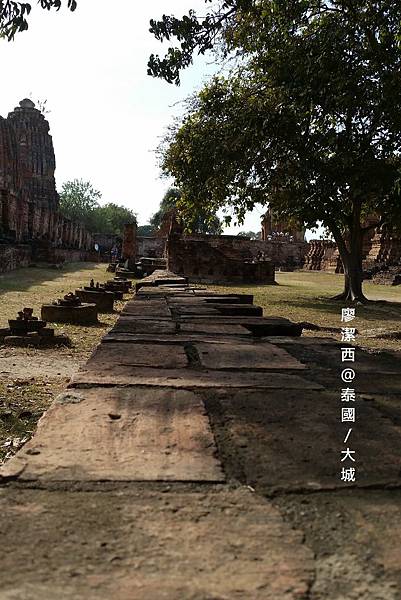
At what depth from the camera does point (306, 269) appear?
118ft

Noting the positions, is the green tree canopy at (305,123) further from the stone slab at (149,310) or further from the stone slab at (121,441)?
the stone slab at (121,441)

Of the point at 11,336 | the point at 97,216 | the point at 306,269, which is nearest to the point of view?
the point at 11,336

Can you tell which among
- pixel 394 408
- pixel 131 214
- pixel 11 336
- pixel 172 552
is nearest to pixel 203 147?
pixel 11 336

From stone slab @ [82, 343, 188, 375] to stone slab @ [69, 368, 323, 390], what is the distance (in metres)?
0.02

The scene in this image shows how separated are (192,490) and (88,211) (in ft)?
213

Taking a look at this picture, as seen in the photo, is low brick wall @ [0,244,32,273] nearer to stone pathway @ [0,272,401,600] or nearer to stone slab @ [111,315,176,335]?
stone slab @ [111,315,176,335]

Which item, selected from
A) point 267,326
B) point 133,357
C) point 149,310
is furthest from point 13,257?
point 133,357

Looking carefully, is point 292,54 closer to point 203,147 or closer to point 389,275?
point 203,147

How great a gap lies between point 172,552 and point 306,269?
36.0m

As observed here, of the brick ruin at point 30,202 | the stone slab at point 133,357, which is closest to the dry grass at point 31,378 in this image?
the stone slab at point 133,357

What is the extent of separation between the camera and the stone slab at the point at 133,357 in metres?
2.03

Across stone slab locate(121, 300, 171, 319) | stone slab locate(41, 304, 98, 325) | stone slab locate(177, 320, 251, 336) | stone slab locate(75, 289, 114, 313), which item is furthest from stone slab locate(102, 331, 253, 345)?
stone slab locate(75, 289, 114, 313)

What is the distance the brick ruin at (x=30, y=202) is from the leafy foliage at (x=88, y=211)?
14806 millimetres

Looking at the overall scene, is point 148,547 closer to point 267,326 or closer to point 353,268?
point 267,326
